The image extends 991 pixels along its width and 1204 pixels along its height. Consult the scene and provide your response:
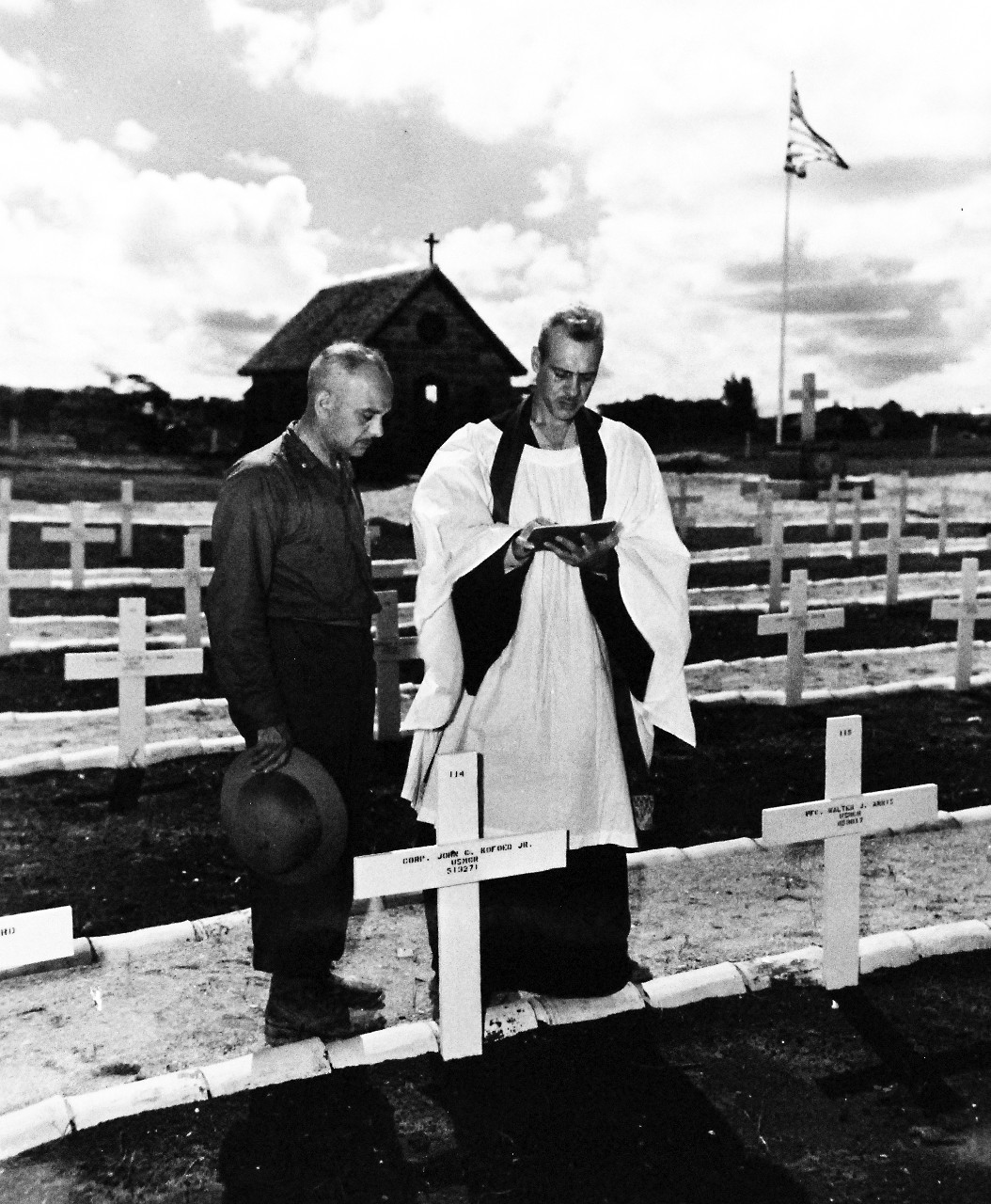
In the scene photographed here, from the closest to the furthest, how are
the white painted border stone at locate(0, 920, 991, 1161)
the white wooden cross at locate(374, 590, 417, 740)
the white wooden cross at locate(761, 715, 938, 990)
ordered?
the white painted border stone at locate(0, 920, 991, 1161) < the white wooden cross at locate(761, 715, 938, 990) < the white wooden cross at locate(374, 590, 417, 740)

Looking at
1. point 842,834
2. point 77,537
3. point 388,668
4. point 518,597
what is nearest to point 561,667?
point 518,597

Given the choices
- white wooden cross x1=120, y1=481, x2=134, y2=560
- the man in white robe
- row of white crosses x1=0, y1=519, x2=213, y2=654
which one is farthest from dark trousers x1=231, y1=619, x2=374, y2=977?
white wooden cross x1=120, y1=481, x2=134, y2=560

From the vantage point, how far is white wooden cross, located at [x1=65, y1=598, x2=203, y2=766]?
7539mm

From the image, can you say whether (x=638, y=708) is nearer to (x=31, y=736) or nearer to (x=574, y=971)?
→ (x=574, y=971)

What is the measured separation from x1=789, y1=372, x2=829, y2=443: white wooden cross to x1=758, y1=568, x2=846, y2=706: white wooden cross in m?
20.0

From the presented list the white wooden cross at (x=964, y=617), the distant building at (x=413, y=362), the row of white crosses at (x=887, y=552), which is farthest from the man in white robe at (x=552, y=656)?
the distant building at (x=413, y=362)

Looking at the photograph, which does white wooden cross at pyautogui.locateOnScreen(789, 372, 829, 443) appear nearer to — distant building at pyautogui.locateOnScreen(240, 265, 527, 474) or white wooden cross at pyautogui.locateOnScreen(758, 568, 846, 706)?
distant building at pyautogui.locateOnScreen(240, 265, 527, 474)

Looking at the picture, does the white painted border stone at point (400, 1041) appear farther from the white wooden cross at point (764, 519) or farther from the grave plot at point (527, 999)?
the white wooden cross at point (764, 519)

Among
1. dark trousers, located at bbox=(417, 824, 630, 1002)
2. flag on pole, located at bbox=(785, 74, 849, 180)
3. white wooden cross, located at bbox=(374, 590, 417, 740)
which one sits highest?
flag on pole, located at bbox=(785, 74, 849, 180)

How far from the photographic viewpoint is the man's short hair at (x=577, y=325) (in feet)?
12.9

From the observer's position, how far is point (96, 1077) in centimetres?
392

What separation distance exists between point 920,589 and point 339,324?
18.1 meters

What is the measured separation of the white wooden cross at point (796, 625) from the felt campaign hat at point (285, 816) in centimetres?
588

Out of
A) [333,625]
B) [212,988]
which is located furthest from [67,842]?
[333,625]
